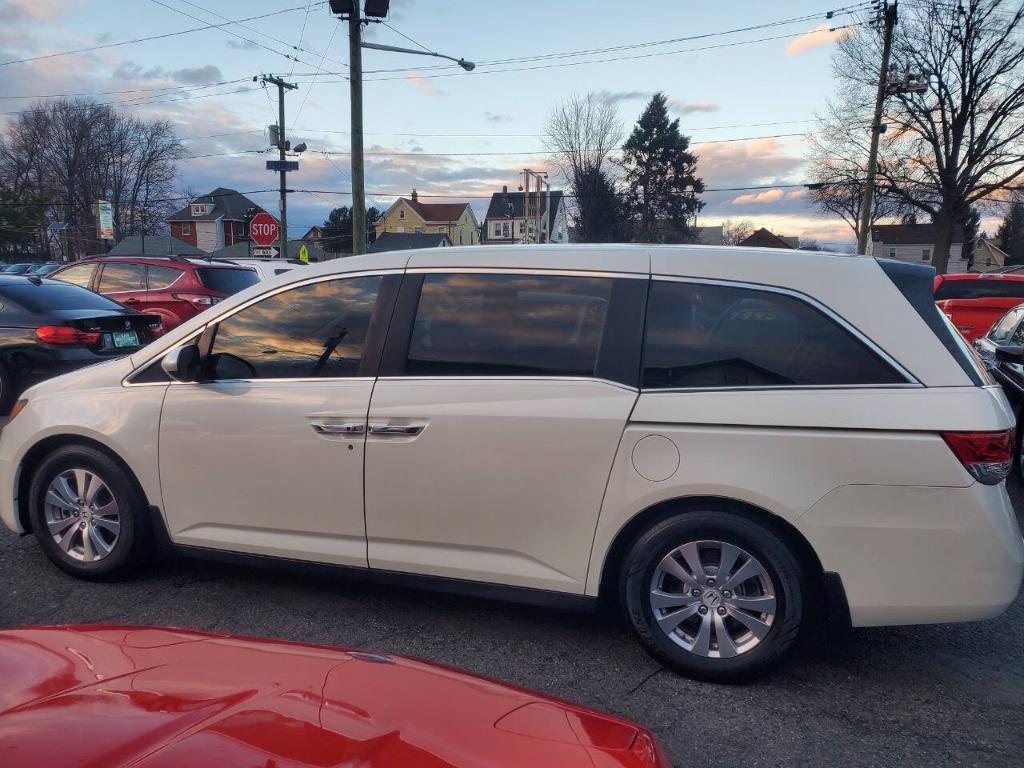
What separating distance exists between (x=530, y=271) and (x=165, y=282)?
9659mm

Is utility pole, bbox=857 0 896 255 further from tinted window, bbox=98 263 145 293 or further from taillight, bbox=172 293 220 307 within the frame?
tinted window, bbox=98 263 145 293

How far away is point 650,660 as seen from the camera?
3305 mm

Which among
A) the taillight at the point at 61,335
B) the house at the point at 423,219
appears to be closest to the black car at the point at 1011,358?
the taillight at the point at 61,335

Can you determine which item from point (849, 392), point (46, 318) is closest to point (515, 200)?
point (46, 318)

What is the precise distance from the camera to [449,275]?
3527 millimetres

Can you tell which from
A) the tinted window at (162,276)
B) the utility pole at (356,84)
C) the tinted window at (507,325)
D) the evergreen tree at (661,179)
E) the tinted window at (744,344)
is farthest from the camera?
the evergreen tree at (661,179)

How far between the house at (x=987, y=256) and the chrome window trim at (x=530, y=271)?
90.2 metres

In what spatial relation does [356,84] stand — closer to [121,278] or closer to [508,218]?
[121,278]

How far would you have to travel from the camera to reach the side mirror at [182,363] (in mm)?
3664

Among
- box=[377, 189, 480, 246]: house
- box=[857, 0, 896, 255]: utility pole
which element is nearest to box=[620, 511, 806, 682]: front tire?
box=[857, 0, 896, 255]: utility pole

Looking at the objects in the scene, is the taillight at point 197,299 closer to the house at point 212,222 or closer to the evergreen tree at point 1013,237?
the house at point 212,222

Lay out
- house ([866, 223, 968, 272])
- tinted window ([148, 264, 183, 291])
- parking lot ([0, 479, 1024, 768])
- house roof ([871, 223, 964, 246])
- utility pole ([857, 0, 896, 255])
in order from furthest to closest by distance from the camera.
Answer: house roof ([871, 223, 964, 246])
house ([866, 223, 968, 272])
utility pole ([857, 0, 896, 255])
tinted window ([148, 264, 183, 291])
parking lot ([0, 479, 1024, 768])

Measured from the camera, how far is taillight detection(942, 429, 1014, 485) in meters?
2.79

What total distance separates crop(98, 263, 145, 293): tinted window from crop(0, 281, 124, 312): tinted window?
9.20 feet
